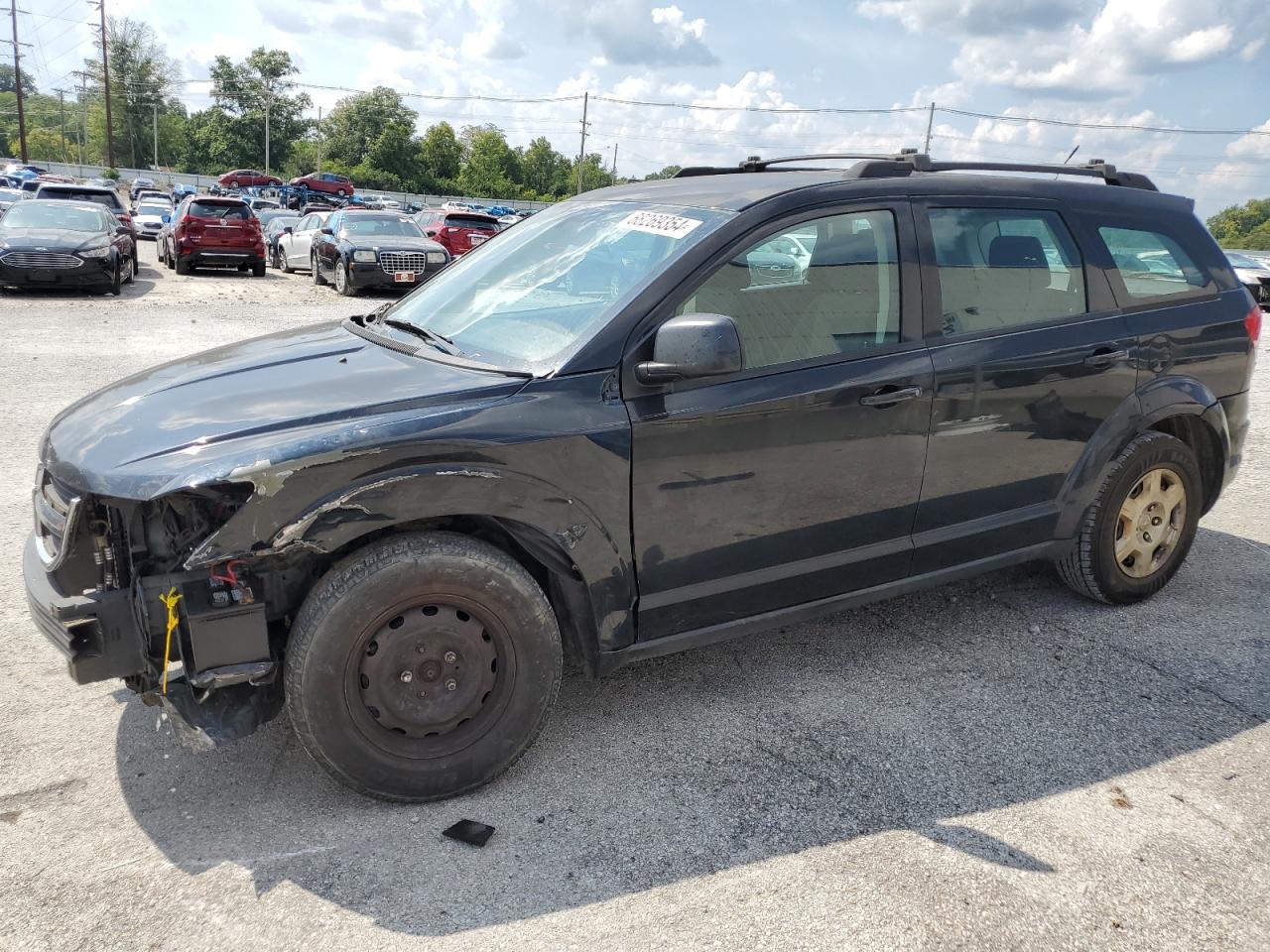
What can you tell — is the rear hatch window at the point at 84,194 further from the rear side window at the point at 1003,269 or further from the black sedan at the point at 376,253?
the rear side window at the point at 1003,269

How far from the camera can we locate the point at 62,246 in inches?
584

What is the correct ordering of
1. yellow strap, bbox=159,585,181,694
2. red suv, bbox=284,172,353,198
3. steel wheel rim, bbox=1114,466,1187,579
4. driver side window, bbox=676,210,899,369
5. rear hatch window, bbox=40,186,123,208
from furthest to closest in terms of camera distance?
1. red suv, bbox=284,172,353,198
2. rear hatch window, bbox=40,186,123,208
3. steel wheel rim, bbox=1114,466,1187,579
4. driver side window, bbox=676,210,899,369
5. yellow strap, bbox=159,585,181,694

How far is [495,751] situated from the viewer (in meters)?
3.01

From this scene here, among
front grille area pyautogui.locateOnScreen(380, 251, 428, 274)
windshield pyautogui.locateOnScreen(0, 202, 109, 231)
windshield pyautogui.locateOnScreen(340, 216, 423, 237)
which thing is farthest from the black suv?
windshield pyautogui.locateOnScreen(340, 216, 423, 237)

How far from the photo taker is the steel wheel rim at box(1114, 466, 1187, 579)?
4.35m

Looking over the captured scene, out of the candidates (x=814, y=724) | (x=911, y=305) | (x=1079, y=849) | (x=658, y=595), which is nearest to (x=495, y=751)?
(x=658, y=595)

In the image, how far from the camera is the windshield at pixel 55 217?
15562 millimetres

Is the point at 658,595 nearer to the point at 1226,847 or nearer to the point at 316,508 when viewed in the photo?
the point at 316,508

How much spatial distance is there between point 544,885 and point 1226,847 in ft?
6.54

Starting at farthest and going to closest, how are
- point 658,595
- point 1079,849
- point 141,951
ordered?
1. point 658,595
2. point 1079,849
3. point 141,951

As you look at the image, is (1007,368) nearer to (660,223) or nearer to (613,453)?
(660,223)

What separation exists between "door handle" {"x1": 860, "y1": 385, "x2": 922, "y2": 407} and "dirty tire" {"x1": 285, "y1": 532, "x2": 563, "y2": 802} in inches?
52.7

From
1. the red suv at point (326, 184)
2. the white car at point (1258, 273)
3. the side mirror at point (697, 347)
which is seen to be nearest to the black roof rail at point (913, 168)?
the side mirror at point (697, 347)

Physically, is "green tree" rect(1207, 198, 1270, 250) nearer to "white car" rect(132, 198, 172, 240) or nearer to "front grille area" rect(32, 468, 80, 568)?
"white car" rect(132, 198, 172, 240)
